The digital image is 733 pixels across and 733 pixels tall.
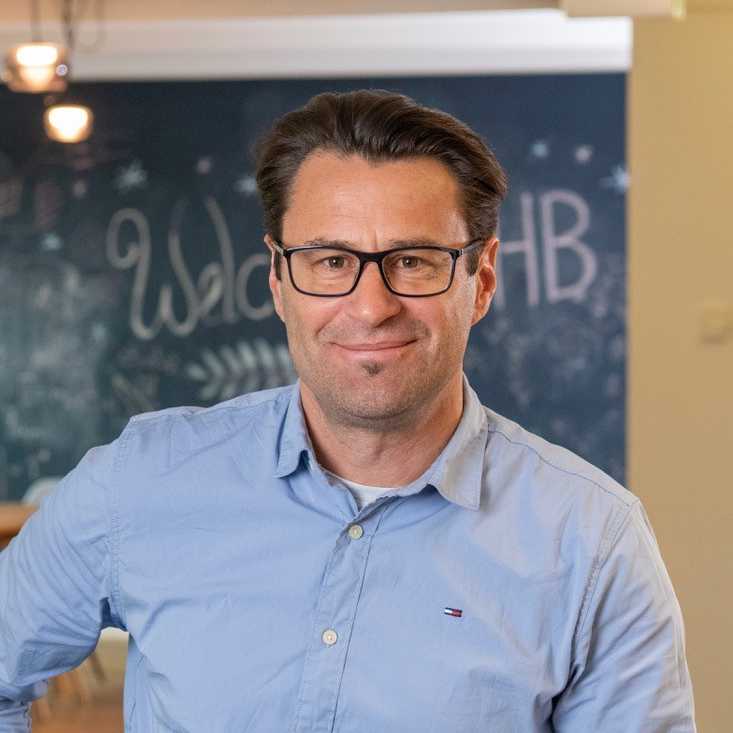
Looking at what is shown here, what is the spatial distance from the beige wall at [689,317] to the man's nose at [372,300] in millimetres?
2652

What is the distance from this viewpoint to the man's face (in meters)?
1.38

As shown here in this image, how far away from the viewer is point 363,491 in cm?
150

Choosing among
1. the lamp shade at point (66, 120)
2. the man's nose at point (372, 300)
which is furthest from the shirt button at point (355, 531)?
the lamp shade at point (66, 120)

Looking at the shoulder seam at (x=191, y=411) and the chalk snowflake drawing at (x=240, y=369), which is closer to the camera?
the shoulder seam at (x=191, y=411)

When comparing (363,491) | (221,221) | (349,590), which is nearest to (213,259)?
(221,221)

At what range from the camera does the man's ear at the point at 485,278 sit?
59.9 inches

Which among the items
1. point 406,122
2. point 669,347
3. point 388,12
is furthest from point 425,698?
point 388,12

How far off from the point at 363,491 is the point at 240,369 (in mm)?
4531

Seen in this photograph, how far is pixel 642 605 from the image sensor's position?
1.37m

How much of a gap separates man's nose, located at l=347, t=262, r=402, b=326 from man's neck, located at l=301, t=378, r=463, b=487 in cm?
13

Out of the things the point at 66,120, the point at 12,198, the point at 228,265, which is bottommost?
the point at 228,265

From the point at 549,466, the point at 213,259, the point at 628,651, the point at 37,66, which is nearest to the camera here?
the point at 628,651

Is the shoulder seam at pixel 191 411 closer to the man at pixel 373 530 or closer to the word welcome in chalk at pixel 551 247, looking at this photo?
the man at pixel 373 530

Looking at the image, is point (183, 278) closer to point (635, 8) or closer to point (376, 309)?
point (635, 8)
